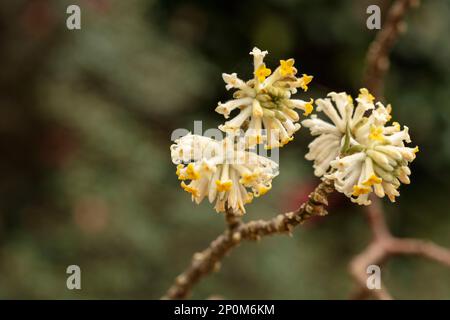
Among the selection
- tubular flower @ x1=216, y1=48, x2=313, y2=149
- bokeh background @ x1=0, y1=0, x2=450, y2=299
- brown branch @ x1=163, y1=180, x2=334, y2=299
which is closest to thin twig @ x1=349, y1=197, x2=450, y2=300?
brown branch @ x1=163, y1=180, x2=334, y2=299

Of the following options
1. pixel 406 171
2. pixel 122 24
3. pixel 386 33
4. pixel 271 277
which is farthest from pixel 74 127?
pixel 406 171

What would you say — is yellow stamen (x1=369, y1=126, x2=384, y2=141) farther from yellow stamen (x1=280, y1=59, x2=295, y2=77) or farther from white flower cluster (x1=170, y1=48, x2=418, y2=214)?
yellow stamen (x1=280, y1=59, x2=295, y2=77)

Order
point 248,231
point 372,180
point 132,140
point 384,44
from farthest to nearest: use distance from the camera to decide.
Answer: point 132,140 < point 384,44 < point 248,231 < point 372,180

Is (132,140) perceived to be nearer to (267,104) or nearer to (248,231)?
(248,231)

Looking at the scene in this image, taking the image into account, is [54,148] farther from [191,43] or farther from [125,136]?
[191,43]

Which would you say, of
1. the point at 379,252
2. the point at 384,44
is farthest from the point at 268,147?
the point at 379,252

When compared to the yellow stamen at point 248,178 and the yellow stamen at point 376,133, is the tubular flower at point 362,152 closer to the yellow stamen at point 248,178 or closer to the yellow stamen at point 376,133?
the yellow stamen at point 376,133
